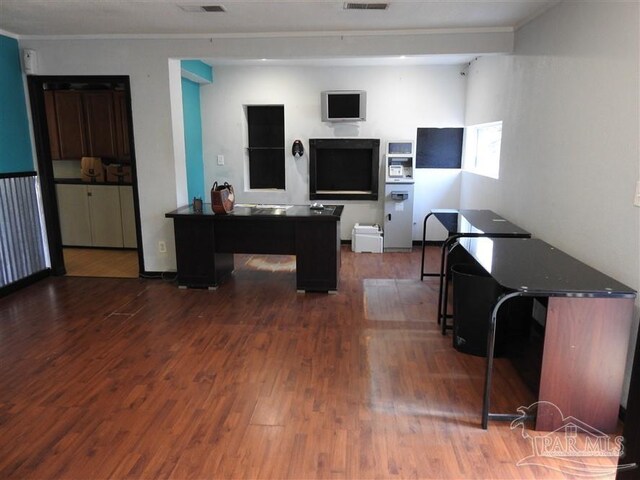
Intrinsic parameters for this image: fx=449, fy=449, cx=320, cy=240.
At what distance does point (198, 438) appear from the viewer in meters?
2.23

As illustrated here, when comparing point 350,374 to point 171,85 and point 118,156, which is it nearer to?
point 171,85

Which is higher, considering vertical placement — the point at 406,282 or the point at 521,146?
the point at 521,146

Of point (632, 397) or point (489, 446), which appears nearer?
point (632, 397)

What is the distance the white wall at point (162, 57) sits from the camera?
423 cm

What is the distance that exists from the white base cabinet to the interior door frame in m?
1.10

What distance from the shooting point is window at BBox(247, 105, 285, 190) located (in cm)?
650

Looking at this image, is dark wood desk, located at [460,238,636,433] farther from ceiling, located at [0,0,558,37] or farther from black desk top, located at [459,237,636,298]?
ceiling, located at [0,0,558,37]

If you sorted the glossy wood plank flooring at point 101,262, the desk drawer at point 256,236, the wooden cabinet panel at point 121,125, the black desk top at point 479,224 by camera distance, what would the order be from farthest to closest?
the wooden cabinet panel at point 121,125
the glossy wood plank flooring at point 101,262
the desk drawer at point 256,236
the black desk top at point 479,224

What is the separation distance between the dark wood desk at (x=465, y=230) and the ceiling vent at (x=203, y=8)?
2.54 m

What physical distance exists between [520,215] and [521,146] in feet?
1.97

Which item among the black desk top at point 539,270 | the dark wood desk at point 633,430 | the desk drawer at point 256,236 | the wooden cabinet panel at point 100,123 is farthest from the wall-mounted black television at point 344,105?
the dark wood desk at point 633,430

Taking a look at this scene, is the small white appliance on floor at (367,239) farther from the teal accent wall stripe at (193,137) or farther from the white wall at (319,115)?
the teal accent wall stripe at (193,137)

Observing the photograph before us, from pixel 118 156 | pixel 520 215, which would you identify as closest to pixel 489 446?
pixel 520 215

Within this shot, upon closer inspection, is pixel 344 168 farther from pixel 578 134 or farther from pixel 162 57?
pixel 578 134
